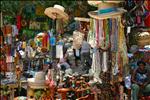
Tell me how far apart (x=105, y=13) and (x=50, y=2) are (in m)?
4.63

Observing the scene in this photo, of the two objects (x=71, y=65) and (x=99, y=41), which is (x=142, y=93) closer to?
(x=99, y=41)

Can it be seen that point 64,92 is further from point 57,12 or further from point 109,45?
point 57,12

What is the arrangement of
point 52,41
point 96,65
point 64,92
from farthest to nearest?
point 52,41, point 64,92, point 96,65

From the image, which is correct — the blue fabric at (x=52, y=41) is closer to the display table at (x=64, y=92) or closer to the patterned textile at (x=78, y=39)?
the patterned textile at (x=78, y=39)

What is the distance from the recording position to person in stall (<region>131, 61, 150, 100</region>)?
16.4ft

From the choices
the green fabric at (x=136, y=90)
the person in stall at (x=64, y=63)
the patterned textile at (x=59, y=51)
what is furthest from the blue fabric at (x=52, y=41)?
the green fabric at (x=136, y=90)

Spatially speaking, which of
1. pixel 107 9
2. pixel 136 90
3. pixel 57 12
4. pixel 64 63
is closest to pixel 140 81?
pixel 136 90

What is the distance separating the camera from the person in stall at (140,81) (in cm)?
→ 500

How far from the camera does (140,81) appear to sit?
513cm

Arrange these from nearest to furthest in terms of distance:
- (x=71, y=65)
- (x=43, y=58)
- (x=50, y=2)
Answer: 1. (x=71, y=65)
2. (x=43, y=58)
3. (x=50, y=2)

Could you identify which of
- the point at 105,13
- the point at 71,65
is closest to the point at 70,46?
the point at 71,65

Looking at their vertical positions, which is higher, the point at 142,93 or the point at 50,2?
the point at 50,2

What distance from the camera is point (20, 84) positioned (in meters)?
7.34

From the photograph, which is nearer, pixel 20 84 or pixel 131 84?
pixel 131 84
